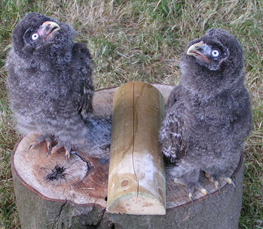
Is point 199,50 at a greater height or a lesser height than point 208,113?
greater

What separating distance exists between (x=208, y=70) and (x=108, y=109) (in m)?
1.53

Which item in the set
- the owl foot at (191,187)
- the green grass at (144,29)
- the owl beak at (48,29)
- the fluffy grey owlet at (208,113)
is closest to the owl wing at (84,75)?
the owl beak at (48,29)

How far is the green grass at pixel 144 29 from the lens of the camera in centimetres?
560

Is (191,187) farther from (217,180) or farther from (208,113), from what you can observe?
(208,113)

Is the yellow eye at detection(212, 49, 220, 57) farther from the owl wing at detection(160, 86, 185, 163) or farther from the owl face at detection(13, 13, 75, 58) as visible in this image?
the owl face at detection(13, 13, 75, 58)

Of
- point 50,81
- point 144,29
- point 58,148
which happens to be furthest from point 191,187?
point 144,29

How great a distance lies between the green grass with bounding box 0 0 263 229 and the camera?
5.60m

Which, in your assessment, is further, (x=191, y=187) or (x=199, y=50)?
(x=191, y=187)

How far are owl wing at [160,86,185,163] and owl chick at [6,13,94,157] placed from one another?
0.74 metres

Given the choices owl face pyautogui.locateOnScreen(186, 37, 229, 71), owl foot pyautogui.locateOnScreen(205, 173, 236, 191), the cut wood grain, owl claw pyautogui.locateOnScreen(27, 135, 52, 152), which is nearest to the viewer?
owl face pyautogui.locateOnScreen(186, 37, 229, 71)

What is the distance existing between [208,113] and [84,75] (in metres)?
1.10

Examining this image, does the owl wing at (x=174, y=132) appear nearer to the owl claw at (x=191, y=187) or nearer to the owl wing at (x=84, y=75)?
the owl claw at (x=191, y=187)

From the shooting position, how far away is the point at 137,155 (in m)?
2.93

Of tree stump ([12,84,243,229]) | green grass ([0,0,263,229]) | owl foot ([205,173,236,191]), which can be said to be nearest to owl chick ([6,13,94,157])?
tree stump ([12,84,243,229])
